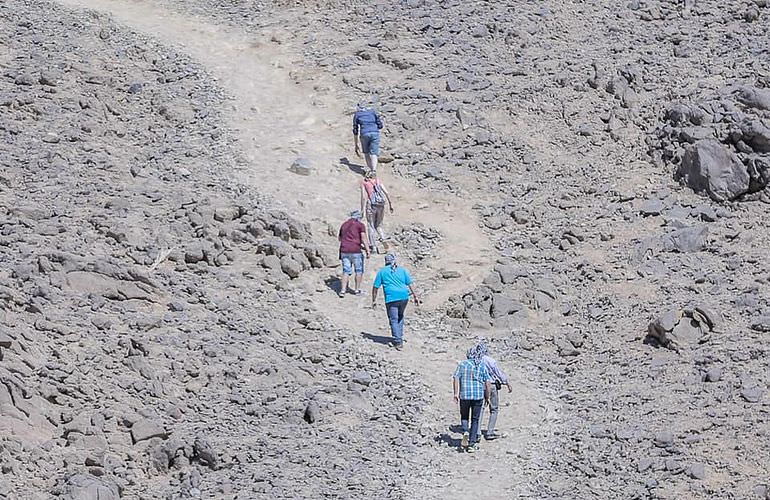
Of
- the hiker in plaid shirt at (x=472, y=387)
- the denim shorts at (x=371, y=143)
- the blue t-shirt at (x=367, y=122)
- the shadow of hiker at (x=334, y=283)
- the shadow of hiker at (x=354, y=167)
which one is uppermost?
the hiker in plaid shirt at (x=472, y=387)

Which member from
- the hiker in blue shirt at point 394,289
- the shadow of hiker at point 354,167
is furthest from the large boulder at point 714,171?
the hiker in blue shirt at point 394,289

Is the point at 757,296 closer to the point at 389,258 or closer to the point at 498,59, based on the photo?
the point at 389,258

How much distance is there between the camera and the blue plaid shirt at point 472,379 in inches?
690

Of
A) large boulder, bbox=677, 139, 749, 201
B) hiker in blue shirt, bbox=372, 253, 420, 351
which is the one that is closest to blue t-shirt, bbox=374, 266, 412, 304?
hiker in blue shirt, bbox=372, 253, 420, 351

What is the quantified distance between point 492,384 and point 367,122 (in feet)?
27.6

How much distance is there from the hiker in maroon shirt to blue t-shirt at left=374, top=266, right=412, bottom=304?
1.44 meters

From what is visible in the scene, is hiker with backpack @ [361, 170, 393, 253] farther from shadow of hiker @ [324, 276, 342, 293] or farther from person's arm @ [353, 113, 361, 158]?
person's arm @ [353, 113, 361, 158]

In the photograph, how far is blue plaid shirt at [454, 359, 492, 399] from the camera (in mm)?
17531

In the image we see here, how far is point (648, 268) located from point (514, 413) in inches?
179

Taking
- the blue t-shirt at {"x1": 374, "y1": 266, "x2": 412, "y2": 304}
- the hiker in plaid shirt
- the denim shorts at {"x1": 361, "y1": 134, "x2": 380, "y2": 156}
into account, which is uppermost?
the hiker in plaid shirt

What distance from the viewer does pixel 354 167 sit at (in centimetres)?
2605

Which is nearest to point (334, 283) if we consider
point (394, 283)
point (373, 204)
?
point (373, 204)

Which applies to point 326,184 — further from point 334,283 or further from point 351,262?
point 351,262

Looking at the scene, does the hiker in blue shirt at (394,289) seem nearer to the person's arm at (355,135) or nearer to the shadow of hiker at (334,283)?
the shadow of hiker at (334,283)
